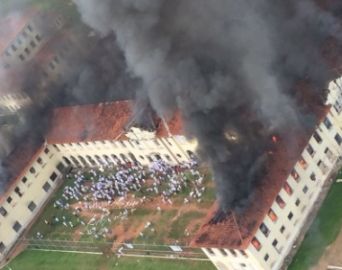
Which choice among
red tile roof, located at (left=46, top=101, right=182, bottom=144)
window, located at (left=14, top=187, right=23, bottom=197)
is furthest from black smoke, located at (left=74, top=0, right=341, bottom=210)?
window, located at (left=14, top=187, right=23, bottom=197)

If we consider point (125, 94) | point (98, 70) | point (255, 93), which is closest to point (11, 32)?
point (98, 70)

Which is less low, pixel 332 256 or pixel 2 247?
pixel 332 256

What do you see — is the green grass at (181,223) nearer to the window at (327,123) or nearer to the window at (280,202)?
the window at (280,202)

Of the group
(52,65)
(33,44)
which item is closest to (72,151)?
(52,65)

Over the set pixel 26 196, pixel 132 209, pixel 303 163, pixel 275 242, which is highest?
pixel 303 163

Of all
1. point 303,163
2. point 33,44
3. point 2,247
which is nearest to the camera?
point 303,163

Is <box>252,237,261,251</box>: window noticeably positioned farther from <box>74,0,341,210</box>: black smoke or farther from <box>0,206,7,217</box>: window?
<box>0,206,7,217</box>: window

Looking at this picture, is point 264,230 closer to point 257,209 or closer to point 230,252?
point 257,209
